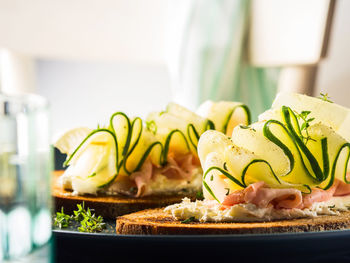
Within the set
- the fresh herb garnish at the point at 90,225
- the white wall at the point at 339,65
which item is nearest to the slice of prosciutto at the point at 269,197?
the fresh herb garnish at the point at 90,225

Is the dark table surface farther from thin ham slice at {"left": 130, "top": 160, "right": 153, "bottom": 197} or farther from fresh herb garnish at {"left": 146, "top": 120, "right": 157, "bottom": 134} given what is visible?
fresh herb garnish at {"left": 146, "top": 120, "right": 157, "bottom": 134}

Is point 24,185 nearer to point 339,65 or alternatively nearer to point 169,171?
point 169,171

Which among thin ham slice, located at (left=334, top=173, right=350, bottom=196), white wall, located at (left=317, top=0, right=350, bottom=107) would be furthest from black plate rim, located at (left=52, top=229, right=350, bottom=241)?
white wall, located at (left=317, top=0, right=350, bottom=107)

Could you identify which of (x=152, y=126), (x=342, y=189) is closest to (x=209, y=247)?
(x=342, y=189)

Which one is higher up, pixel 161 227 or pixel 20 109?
pixel 20 109

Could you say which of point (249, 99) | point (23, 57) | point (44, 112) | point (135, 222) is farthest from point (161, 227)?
point (23, 57)

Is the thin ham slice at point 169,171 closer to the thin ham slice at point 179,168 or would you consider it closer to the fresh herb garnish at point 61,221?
the thin ham slice at point 179,168

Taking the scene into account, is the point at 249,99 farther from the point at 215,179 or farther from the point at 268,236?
the point at 268,236
